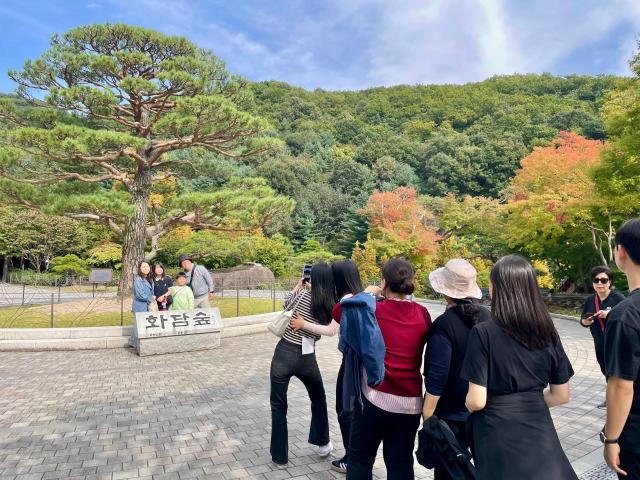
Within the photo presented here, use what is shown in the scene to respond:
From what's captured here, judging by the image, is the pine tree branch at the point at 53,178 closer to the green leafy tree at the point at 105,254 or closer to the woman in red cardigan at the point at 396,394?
the woman in red cardigan at the point at 396,394

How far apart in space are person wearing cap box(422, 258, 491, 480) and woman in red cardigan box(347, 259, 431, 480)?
0.41ft

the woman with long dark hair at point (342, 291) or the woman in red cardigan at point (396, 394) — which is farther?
the woman with long dark hair at point (342, 291)

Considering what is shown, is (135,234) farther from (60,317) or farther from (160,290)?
(160,290)

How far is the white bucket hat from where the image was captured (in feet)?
7.47

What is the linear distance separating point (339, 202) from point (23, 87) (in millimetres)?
33490

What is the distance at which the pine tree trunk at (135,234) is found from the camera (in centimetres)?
1336

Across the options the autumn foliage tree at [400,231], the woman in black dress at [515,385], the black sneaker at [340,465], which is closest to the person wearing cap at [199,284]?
the black sneaker at [340,465]

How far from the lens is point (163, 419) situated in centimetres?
467

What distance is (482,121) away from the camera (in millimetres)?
63156

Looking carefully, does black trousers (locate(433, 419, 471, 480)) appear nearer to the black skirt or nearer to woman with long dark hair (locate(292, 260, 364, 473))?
the black skirt

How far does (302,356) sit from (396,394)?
120cm

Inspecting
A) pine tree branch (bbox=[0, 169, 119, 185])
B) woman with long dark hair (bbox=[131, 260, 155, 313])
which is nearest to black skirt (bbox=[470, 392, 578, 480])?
woman with long dark hair (bbox=[131, 260, 155, 313])

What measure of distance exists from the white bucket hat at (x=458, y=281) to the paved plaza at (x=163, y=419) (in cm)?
203

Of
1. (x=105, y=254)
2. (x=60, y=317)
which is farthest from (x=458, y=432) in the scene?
(x=105, y=254)
